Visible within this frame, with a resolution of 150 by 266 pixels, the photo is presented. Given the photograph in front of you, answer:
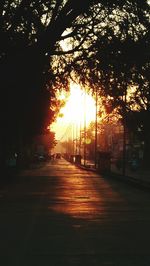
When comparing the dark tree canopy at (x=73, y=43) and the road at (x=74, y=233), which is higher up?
the dark tree canopy at (x=73, y=43)

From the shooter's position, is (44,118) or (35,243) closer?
(35,243)

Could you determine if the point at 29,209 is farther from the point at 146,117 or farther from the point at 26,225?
the point at 146,117

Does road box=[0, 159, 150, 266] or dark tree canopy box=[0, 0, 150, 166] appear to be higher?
dark tree canopy box=[0, 0, 150, 166]

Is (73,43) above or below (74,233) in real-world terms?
above

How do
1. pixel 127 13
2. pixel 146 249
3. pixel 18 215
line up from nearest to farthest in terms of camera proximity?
pixel 146 249
pixel 18 215
pixel 127 13

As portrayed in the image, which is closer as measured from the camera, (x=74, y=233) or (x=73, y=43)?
(x=74, y=233)

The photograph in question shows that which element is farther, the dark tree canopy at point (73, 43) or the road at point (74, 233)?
the dark tree canopy at point (73, 43)

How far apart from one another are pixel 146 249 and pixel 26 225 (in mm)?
4978

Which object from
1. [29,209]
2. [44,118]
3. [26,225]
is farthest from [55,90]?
[44,118]

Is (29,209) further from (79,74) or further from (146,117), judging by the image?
(146,117)

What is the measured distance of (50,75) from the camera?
34625 mm

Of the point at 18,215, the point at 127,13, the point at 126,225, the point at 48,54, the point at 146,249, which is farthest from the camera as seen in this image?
the point at 48,54

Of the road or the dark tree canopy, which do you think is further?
the dark tree canopy

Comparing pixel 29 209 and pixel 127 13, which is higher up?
pixel 127 13
